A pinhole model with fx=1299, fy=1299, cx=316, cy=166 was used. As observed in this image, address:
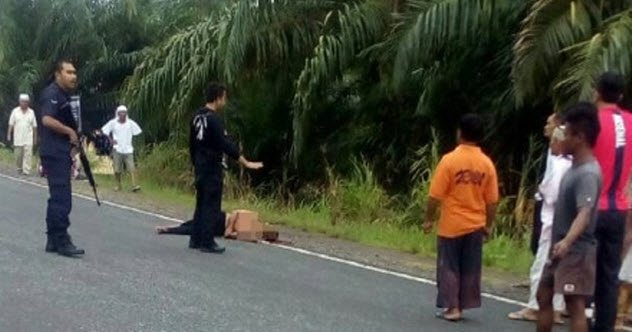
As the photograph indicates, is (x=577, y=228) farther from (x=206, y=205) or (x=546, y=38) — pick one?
(x=546, y=38)

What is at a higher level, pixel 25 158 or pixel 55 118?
pixel 55 118

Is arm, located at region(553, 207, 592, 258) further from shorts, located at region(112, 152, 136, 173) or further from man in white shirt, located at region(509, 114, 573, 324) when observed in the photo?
shorts, located at region(112, 152, 136, 173)

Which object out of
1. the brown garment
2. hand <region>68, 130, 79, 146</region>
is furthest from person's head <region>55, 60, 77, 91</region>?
the brown garment

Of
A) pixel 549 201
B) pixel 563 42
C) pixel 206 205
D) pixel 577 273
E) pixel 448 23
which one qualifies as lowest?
pixel 206 205

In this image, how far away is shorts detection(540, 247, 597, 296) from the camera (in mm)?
8367

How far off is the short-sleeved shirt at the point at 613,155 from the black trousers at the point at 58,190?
5244 millimetres

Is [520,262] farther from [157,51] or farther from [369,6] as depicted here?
[157,51]

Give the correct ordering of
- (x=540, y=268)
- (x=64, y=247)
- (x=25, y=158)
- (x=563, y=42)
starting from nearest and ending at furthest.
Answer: (x=540, y=268) → (x=64, y=247) → (x=563, y=42) → (x=25, y=158)

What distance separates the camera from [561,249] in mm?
8258

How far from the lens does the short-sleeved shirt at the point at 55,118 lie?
12.0 m

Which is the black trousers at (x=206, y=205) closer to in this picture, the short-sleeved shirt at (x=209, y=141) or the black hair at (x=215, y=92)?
the short-sleeved shirt at (x=209, y=141)

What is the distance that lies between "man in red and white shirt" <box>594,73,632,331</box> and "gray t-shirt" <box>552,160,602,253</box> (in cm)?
29

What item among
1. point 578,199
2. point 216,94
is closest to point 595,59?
point 216,94

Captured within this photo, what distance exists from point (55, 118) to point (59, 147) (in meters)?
0.27
